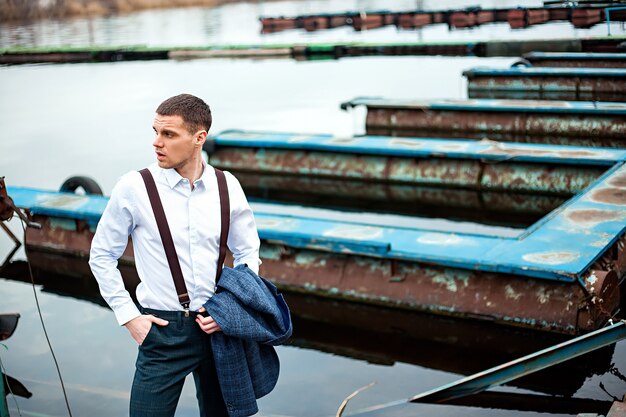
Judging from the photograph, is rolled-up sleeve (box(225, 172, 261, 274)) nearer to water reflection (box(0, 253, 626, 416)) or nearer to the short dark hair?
the short dark hair

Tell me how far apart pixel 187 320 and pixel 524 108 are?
11.4 m

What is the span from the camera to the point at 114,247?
3.39 metres

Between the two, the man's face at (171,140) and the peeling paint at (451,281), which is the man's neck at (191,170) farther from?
the peeling paint at (451,281)

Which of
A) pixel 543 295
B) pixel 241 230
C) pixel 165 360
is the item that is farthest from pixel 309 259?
pixel 165 360

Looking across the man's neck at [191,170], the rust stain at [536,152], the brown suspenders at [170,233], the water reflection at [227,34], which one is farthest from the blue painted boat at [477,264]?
the water reflection at [227,34]

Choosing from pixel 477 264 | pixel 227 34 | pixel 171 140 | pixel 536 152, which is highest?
pixel 227 34

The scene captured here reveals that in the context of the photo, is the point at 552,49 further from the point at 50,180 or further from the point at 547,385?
the point at 547,385

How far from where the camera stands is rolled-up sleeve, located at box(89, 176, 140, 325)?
331 cm

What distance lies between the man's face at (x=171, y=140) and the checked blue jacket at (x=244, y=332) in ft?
1.64

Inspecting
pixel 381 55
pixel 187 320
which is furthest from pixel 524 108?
pixel 381 55

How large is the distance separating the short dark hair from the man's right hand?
761 mm

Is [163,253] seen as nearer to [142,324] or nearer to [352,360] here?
[142,324]

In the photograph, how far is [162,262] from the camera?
11.0 feet

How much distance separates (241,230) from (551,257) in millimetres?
3801
